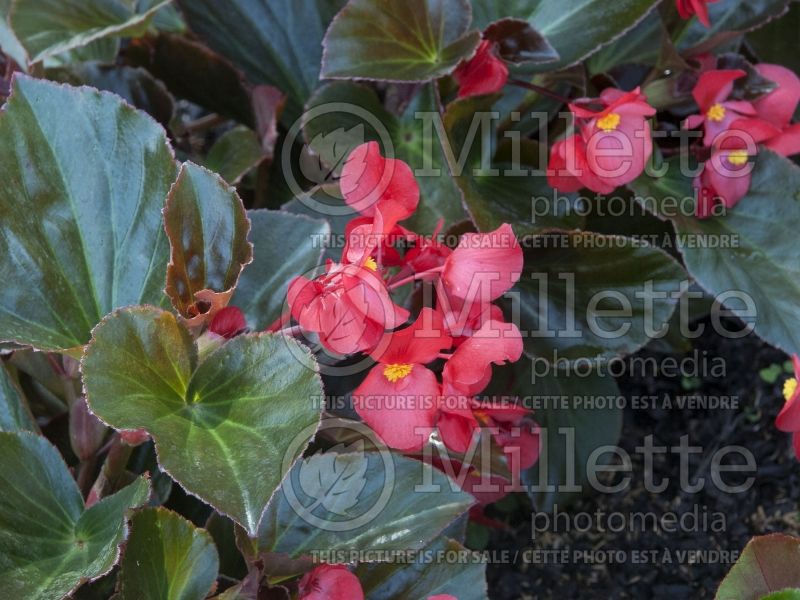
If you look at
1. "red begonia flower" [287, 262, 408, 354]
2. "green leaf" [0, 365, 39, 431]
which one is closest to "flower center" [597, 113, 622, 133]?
"red begonia flower" [287, 262, 408, 354]

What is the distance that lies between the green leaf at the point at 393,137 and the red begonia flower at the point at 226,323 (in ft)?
0.99

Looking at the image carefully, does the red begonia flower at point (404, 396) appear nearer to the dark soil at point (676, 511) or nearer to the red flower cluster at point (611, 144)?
the red flower cluster at point (611, 144)

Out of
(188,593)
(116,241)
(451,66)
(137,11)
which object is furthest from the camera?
(137,11)

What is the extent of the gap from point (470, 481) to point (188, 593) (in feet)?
0.95

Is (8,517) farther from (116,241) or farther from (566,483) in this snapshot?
(566,483)

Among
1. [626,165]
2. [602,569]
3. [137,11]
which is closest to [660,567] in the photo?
[602,569]

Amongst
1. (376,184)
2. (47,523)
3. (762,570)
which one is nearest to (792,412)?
(762,570)

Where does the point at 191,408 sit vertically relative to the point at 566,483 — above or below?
above

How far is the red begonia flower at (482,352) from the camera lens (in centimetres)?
62

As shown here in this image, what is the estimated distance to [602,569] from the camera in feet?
3.59

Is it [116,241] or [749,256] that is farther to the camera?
[749,256]

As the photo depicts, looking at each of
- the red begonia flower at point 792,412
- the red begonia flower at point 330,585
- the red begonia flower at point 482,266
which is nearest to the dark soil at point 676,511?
the red begonia flower at point 792,412

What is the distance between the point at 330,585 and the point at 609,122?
475mm

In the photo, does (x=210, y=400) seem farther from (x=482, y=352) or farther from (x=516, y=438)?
(x=516, y=438)
